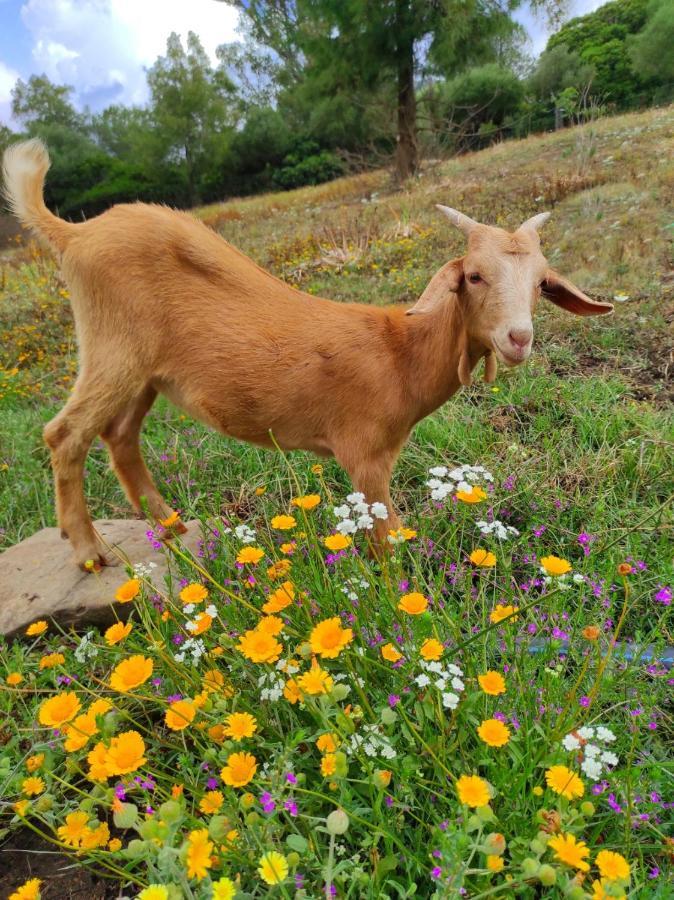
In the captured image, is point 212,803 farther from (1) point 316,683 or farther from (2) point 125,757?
(1) point 316,683

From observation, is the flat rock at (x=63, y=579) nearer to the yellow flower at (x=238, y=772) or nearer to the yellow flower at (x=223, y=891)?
the yellow flower at (x=238, y=772)

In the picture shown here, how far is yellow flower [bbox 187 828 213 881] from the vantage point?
0.93 meters

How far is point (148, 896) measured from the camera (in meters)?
0.85

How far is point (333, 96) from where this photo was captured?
16.6 m

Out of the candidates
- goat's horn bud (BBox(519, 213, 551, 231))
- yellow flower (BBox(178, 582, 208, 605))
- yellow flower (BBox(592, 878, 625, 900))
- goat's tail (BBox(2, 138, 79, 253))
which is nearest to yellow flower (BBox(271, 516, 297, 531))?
yellow flower (BBox(178, 582, 208, 605))

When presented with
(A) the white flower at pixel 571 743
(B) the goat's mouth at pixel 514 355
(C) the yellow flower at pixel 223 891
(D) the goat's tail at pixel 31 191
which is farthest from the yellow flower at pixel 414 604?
(D) the goat's tail at pixel 31 191

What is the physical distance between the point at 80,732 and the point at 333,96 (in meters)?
19.2

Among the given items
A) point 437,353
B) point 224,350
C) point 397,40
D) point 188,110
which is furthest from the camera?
point 188,110

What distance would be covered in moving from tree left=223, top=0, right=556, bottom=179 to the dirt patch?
651 inches

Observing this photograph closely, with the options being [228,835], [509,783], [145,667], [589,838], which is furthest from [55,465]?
[589,838]

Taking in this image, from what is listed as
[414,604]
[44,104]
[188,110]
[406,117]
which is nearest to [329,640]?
[414,604]

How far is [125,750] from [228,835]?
0.29 m

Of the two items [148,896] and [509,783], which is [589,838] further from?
[148,896]

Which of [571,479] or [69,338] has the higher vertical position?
[69,338]
